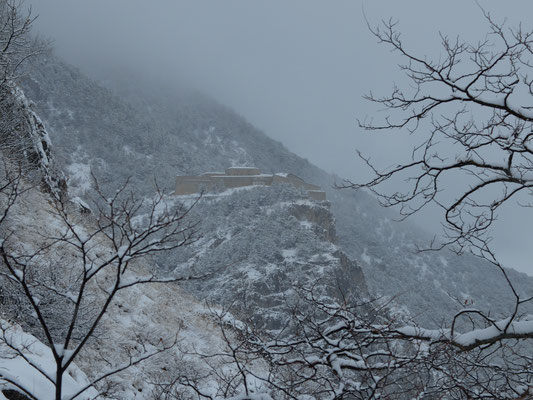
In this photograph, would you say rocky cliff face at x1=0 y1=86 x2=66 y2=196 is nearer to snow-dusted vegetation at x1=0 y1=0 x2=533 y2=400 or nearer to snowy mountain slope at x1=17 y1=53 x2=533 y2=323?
snow-dusted vegetation at x1=0 y1=0 x2=533 y2=400

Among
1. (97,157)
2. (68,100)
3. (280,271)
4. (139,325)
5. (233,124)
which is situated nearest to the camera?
(139,325)

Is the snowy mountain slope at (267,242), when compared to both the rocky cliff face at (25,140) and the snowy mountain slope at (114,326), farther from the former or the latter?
the snowy mountain slope at (114,326)

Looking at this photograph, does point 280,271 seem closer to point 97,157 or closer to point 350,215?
point 97,157

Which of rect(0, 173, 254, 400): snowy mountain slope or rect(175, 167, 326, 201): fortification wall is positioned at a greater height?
rect(175, 167, 326, 201): fortification wall

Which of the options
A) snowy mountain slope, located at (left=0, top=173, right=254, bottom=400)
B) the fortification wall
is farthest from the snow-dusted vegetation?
the fortification wall

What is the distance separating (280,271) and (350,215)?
96.5 m

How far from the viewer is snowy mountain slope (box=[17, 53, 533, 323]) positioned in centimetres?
9928

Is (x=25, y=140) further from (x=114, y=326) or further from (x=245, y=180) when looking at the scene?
(x=245, y=180)

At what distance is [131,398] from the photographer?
741 centimetres

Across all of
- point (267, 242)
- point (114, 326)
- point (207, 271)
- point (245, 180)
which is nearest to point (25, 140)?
point (114, 326)

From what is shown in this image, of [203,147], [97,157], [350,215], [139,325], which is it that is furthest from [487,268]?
[139,325]

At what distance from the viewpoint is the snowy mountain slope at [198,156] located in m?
99.3

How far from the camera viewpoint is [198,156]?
125250 mm

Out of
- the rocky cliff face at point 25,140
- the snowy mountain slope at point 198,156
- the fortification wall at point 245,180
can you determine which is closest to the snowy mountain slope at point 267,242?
the fortification wall at point 245,180
